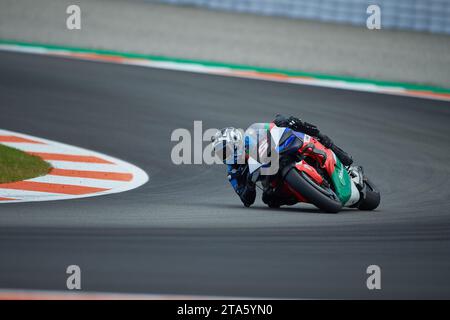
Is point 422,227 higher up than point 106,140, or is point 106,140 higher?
point 106,140

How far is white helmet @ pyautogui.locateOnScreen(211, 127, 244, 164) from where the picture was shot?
9.60 metres

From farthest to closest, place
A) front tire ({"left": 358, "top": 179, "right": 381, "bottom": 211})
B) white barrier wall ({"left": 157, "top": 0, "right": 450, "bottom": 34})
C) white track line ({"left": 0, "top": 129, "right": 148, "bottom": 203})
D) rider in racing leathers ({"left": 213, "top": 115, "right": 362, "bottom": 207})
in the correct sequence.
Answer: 1. white barrier wall ({"left": 157, "top": 0, "right": 450, "bottom": 34})
2. white track line ({"left": 0, "top": 129, "right": 148, "bottom": 203})
3. front tire ({"left": 358, "top": 179, "right": 381, "bottom": 211})
4. rider in racing leathers ({"left": 213, "top": 115, "right": 362, "bottom": 207})

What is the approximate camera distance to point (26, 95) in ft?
55.5

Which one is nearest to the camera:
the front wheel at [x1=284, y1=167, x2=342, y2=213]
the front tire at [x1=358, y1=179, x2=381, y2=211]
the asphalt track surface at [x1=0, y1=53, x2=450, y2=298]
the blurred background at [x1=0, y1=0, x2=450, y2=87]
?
the asphalt track surface at [x1=0, y1=53, x2=450, y2=298]

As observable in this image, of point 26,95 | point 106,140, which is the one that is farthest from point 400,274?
point 26,95

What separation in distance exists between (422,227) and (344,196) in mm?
1133

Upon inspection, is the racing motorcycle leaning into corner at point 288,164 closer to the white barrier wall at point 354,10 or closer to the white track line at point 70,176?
the white track line at point 70,176

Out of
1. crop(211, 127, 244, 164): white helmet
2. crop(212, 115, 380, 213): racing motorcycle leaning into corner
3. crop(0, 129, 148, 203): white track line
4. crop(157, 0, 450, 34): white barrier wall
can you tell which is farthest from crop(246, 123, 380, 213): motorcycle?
crop(157, 0, 450, 34): white barrier wall

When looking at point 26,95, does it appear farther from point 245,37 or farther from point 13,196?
point 13,196

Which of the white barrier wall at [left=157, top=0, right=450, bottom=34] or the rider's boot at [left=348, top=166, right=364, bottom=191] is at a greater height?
the white barrier wall at [left=157, top=0, right=450, bottom=34]

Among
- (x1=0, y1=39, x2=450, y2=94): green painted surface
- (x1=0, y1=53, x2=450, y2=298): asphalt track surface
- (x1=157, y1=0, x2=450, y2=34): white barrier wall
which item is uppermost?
(x1=157, y1=0, x2=450, y2=34): white barrier wall

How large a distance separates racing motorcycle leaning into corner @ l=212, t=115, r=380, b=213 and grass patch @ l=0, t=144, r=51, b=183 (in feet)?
9.83

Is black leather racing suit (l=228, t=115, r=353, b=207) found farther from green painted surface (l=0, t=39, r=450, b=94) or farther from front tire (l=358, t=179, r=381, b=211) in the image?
green painted surface (l=0, t=39, r=450, b=94)

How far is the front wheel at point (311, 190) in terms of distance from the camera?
9.52m
